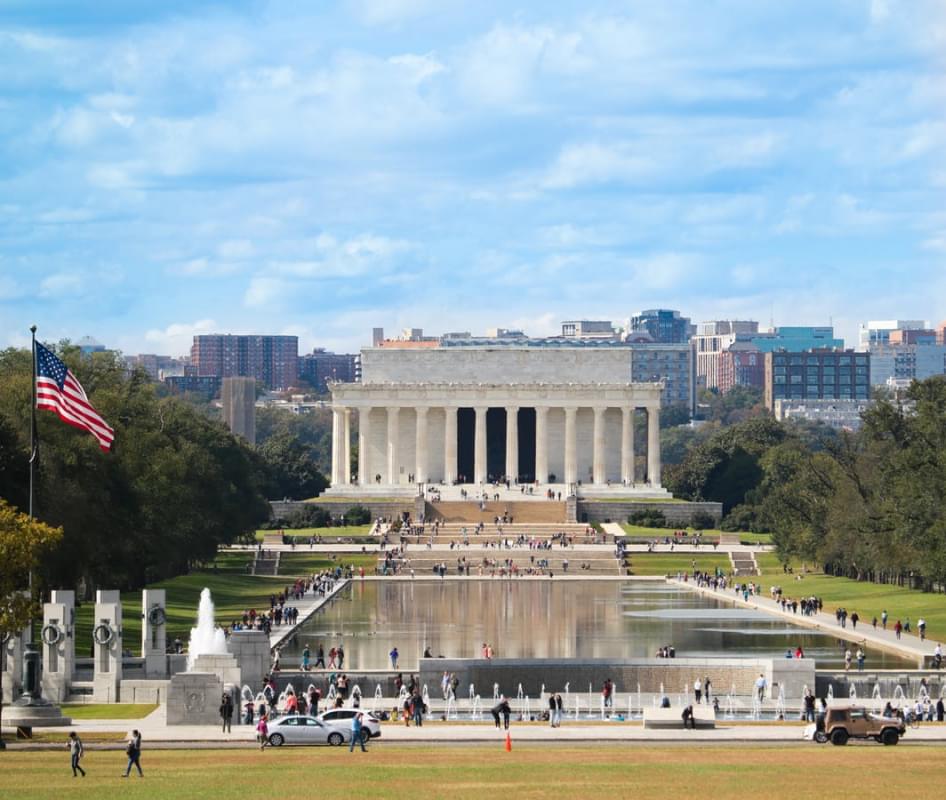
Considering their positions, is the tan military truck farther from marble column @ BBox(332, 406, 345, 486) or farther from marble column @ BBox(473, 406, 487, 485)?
marble column @ BBox(332, 406, 345, 486)

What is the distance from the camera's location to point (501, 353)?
156m

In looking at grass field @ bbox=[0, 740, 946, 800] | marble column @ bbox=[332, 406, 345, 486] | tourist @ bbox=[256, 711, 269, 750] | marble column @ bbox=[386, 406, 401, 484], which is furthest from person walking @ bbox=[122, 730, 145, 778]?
marble column @ bbox=[386, 406, 401, 484]

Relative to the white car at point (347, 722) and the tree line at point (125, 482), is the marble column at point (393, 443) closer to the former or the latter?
the tree line at point (125, 482)

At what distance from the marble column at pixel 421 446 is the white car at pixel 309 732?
107854 millimetres

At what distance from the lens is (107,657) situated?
188ft

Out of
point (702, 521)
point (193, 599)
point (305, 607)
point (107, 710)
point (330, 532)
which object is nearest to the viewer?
point (107, 710)

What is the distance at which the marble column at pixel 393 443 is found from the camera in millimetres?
155875

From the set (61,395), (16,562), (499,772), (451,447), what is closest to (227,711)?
(16,562)

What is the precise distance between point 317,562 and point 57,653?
56.3m

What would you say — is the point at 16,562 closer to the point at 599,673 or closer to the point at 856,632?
the point at 599,673

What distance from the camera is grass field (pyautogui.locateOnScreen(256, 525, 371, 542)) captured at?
416ft

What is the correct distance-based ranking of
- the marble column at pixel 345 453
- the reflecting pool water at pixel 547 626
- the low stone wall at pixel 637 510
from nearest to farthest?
the reflecting pool water at pixel 547 626 → the low stone wall at pixel 637 510 → the marble column at pixel 345 453

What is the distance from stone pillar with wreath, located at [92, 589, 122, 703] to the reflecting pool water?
7384 millimetres

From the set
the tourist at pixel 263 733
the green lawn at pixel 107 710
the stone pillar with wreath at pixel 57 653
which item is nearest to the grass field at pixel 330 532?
the stone pillar with wreath at pixel 57 653
